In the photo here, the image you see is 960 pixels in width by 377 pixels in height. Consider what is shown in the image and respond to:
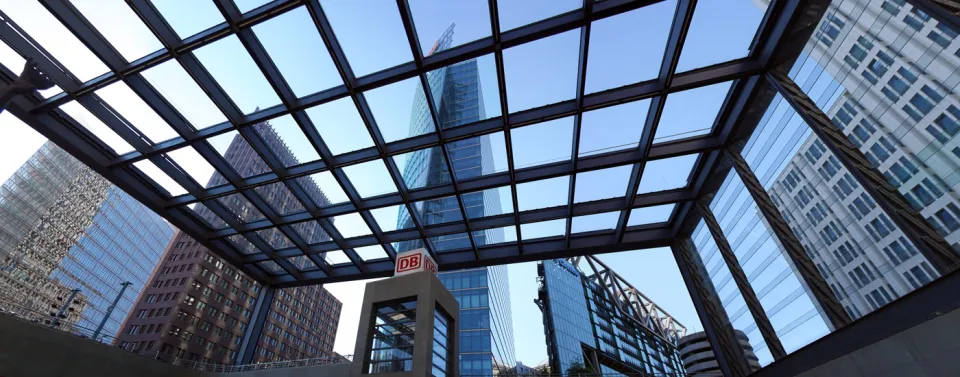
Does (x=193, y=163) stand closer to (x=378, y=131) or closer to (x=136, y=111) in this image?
(x=136, y=111)

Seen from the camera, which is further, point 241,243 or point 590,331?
point 590,331

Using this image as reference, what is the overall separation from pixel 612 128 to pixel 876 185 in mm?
7655

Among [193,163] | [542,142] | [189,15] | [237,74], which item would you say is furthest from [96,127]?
[542,142]

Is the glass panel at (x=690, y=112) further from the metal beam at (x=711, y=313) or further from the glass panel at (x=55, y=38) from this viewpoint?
the glass panel at (x=55, y=38)

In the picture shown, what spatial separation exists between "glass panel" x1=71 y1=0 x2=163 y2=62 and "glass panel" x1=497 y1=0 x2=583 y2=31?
455 inches

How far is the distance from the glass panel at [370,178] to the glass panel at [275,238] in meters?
5.91

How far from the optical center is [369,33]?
42.7 feet

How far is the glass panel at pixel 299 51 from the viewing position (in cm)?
1259

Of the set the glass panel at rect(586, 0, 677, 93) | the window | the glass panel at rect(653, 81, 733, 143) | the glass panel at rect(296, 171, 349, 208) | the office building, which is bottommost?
the window

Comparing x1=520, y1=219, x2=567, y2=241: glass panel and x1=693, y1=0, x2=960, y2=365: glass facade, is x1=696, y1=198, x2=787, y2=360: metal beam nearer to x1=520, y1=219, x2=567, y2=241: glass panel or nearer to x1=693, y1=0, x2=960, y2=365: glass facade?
x1=693, y1=0, x2=960, y2=365: glass facade

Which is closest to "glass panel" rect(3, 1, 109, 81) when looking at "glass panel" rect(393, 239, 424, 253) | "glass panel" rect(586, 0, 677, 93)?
"glass panel" rect(393, 239, 424, 253)

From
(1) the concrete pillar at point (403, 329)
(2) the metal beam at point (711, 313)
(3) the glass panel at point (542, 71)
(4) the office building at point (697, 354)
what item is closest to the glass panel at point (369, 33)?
(3) the glass panel at point (542, 71)

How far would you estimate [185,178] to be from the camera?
18.0 meters

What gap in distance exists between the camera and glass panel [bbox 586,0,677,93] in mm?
11852
